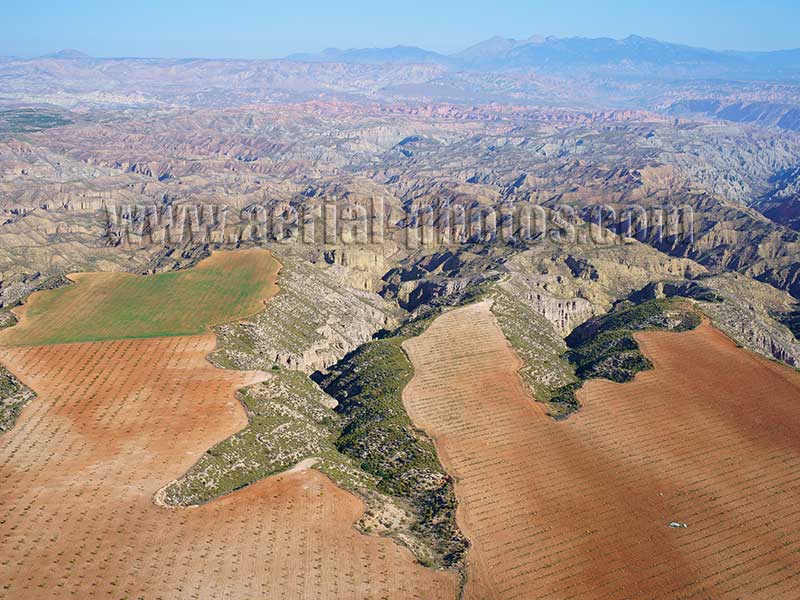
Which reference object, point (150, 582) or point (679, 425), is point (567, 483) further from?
point (150, 582)

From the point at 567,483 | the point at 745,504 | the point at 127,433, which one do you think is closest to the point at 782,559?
the point at 745,504

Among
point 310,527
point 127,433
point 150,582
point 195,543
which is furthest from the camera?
point 127,433

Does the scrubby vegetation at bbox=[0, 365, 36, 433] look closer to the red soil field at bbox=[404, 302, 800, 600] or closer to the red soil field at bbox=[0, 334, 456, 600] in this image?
the red soil field at bbox=[0, 334, 456, 600]

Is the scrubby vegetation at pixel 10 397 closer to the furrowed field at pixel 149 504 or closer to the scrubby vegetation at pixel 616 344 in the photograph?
the furrowed field at pixel 149 504

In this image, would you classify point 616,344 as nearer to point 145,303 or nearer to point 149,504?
point 149,504

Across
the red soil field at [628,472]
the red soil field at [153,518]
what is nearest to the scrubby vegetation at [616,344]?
the red soil field at [628,472]

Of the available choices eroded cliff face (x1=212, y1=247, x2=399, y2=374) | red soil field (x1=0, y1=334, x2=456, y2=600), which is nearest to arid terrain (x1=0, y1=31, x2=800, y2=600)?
red soil field (x1=0, y1=334, x2=456, y2=600)
